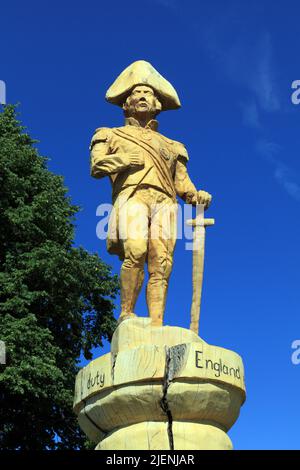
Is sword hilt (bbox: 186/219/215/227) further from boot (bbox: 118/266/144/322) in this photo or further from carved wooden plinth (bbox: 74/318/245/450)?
carved wooden plinth (bbox: 74/318/245/450)

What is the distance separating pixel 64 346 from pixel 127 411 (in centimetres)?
1039

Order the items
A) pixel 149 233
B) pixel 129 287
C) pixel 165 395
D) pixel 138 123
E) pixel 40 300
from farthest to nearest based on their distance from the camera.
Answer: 1. pixel 40 300
2. pixel 138 123
3. pixel 149 233
4. pixel 129 287
5. pixel 165 395

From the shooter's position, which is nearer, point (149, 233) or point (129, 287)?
point (129, 287)

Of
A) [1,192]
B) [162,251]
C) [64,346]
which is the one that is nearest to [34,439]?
[64,346]

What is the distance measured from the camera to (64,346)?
1588 cm

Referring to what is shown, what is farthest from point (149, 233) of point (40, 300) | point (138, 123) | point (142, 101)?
point (40, 300)

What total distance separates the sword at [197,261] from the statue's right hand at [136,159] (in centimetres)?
78

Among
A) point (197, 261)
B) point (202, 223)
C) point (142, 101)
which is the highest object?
point (142, 101)

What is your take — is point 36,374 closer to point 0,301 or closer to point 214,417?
point 0,301

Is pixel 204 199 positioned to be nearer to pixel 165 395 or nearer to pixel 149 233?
pixel 149 233

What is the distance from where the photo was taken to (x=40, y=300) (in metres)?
14.6

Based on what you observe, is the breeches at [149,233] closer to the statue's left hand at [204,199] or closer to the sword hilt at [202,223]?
the sword hilt at [202,223]

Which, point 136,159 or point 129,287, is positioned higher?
point 136,159

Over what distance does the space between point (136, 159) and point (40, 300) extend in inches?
325
